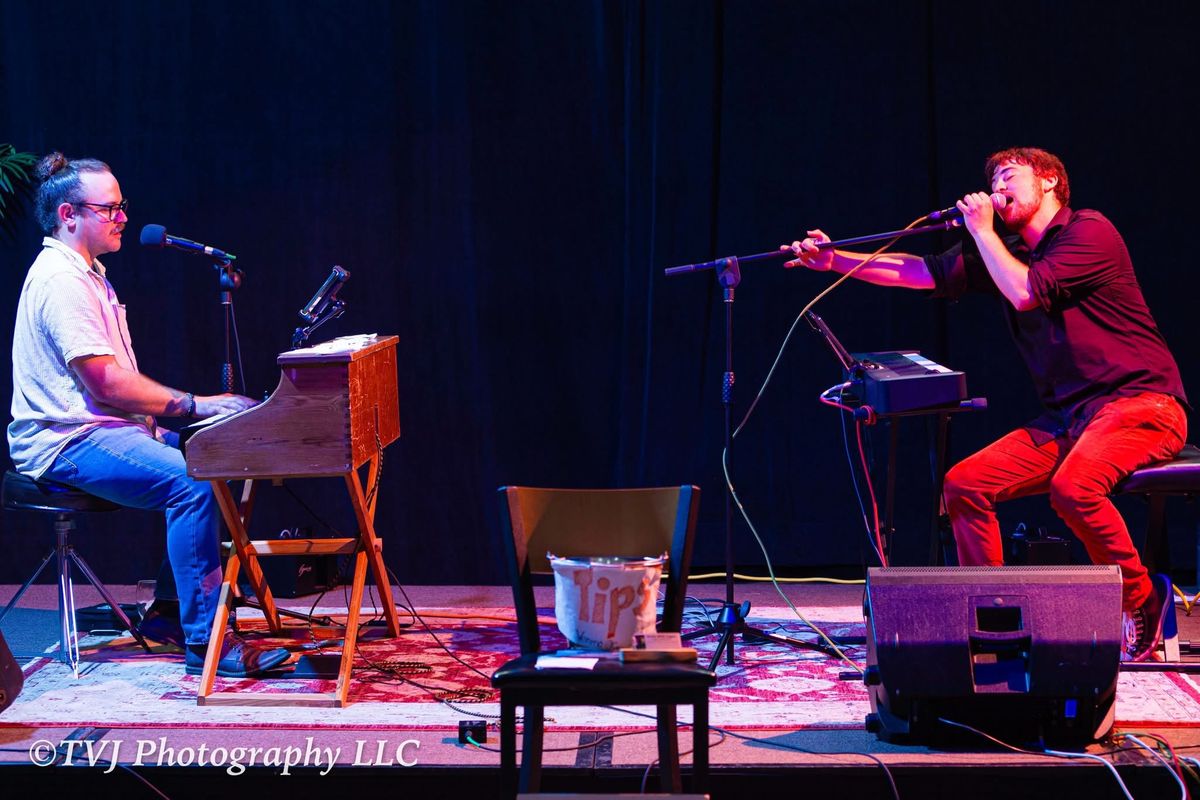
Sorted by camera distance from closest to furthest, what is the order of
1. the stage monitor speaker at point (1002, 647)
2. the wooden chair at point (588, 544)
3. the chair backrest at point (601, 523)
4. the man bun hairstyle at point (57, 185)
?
the wooden chair at point (588, 544)
the chair backrest at point (601, 523)
the stage monitor speaker at point (1002, 647)
the man bun hairstyle at point (57, 185)

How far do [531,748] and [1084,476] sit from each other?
6.56 feet

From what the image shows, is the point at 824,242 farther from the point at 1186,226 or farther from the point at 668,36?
the point at 1186,226

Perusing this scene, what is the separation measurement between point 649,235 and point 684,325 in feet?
1.43

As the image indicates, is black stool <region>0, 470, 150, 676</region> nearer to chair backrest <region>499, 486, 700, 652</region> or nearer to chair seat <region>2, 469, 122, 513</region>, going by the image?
chair seat <region>2, 469, 122, 513</region>

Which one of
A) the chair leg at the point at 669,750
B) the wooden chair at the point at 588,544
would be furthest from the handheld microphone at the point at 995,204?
the chair leg at the point at 669,750

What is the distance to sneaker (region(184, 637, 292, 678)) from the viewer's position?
153 inches

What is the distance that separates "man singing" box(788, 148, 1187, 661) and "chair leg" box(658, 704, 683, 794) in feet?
5.47

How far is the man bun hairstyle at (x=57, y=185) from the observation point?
14.0 ft

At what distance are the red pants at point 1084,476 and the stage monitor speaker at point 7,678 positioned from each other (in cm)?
285

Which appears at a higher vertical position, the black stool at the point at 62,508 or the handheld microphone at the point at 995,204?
the handheld microphone at the point at 995,204

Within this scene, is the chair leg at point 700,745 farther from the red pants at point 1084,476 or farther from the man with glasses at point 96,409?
the man with glasses at point 96,409

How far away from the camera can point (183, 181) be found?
5520 mm

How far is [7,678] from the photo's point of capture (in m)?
3.29

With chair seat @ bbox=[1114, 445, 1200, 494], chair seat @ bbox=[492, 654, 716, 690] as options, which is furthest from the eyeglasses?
chair seat @ bbox=[1114, 445, 1200, 494]
